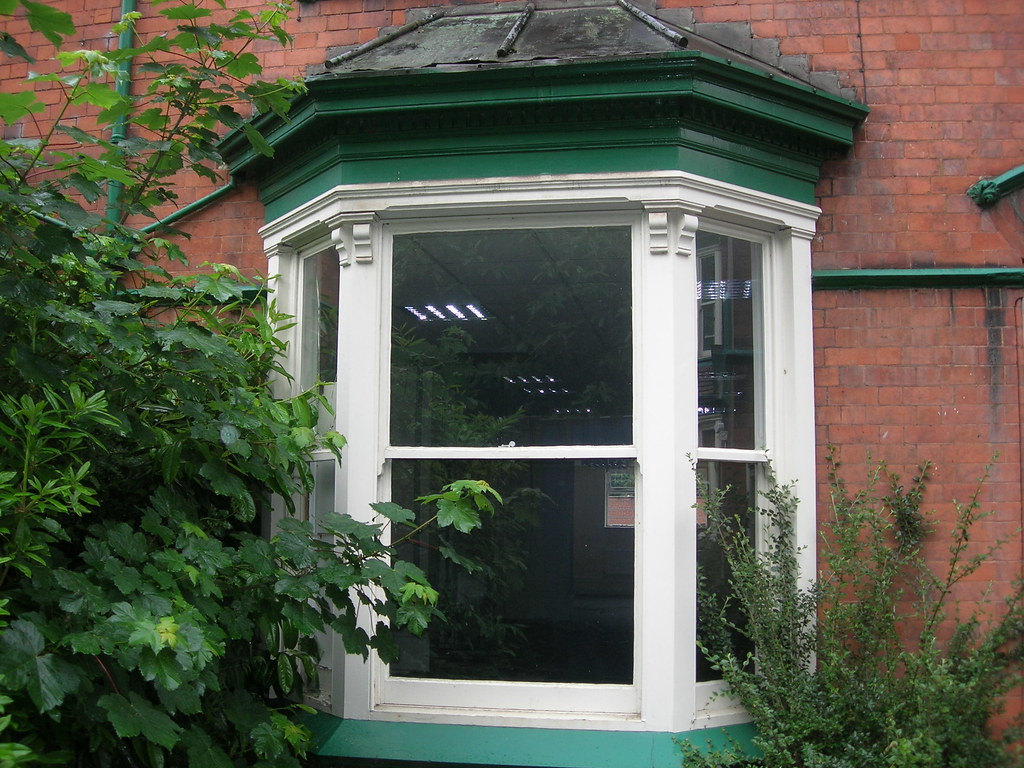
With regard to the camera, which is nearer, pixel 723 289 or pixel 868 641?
pixel 868 641

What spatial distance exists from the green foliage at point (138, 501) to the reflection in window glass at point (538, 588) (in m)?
0.40

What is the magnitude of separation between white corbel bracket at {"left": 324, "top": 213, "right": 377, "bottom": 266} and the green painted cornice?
0.25m

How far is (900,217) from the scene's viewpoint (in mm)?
4082

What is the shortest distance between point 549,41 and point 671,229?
0.95m

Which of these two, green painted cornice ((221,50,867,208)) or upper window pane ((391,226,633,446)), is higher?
green painted cornice ((221,50,867,208))

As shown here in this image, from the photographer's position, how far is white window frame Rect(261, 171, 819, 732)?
3.64m

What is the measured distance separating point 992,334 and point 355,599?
282cm

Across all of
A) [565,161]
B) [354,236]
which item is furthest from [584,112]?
[354,236]

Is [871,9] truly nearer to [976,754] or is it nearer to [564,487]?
[564,487]

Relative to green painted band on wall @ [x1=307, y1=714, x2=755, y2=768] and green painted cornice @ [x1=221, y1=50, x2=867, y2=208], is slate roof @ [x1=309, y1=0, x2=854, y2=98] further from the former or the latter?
green painted band on wall @ [x1=307, y1=714, x2=755, y2=768]

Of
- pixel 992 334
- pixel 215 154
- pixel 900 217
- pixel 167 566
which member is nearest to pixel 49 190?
pixel 215 154

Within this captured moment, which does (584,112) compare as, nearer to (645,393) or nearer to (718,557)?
(645,393)

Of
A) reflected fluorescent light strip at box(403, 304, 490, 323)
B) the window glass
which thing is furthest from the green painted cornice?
reflected fluorescent light strip at box(403, 304, 490, 323)

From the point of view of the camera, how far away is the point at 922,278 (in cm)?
399
